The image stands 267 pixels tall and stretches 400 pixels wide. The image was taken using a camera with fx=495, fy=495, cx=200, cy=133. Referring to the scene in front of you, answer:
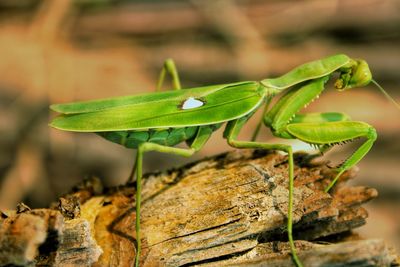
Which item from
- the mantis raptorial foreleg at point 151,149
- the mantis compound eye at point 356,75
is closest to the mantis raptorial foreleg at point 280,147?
the mantis raptorial foreleg at point 151,149

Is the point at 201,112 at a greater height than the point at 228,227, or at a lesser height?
greater

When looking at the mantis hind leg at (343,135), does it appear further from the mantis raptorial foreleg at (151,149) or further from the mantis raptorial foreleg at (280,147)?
the mantis raptorial foreleg at (151,149)

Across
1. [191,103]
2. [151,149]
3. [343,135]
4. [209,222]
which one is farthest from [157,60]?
[209,222]

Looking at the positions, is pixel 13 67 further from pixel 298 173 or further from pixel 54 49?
pixel 298 173

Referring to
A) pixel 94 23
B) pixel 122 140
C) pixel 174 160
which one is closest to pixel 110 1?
pixel 94 23

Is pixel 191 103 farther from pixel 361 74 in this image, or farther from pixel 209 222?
pixel 361 74

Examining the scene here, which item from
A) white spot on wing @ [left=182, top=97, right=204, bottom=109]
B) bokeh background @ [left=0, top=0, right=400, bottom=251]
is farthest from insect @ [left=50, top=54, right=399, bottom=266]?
bokeh background @ [left=0, top=0, right=400, bottom=251]
